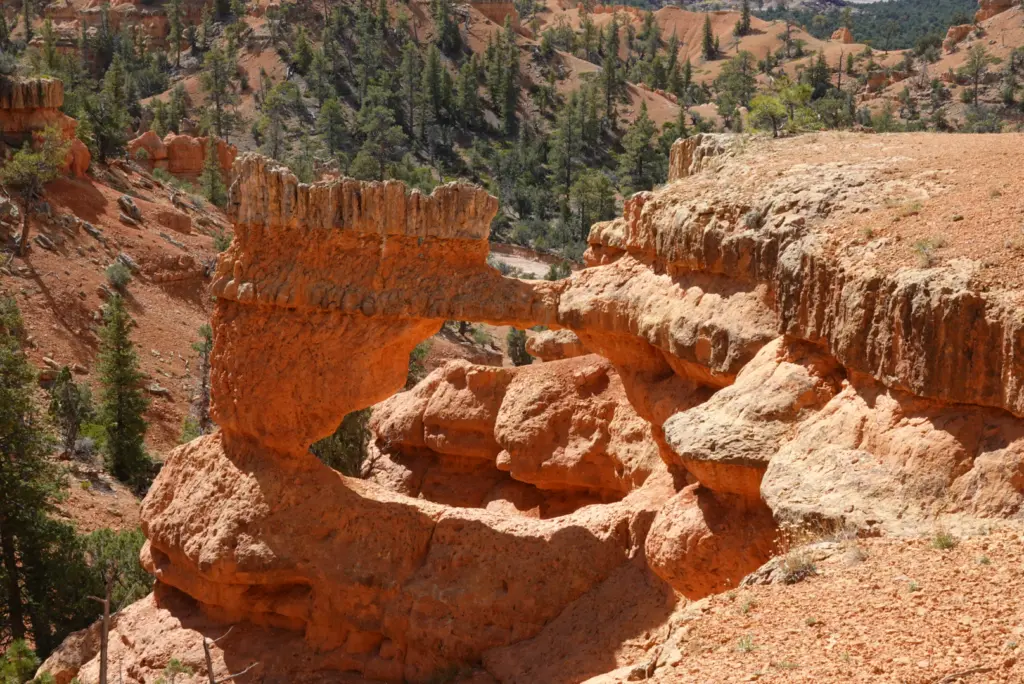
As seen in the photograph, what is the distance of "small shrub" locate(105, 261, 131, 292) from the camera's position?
4088cm

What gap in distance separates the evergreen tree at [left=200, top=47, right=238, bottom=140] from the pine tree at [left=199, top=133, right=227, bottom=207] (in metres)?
17.7

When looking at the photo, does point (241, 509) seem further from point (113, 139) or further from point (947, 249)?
point (113, 139)

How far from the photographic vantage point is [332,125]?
2995 inches

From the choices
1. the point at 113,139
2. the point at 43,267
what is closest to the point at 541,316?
the point at 43,267

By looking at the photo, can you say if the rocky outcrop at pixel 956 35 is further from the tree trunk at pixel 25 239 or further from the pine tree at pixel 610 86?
the tree trunk at pixel 25 239

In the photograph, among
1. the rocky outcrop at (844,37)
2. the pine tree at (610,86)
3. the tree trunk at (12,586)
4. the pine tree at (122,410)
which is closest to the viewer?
the tree trunk at (12,586)

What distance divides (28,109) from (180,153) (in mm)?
16667

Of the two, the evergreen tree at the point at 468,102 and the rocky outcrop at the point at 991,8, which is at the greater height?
the rocky outcrop at the point at 991,8

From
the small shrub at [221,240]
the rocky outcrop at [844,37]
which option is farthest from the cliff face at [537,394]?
the rocky outcrop at [844,37]

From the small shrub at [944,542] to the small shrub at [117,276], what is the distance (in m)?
35.8

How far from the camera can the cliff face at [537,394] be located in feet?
44.2

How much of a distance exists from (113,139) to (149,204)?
6464 millimetres

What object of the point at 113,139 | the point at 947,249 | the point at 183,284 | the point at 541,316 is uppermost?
the point at 947,249

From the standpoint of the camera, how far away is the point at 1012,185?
1343cm
